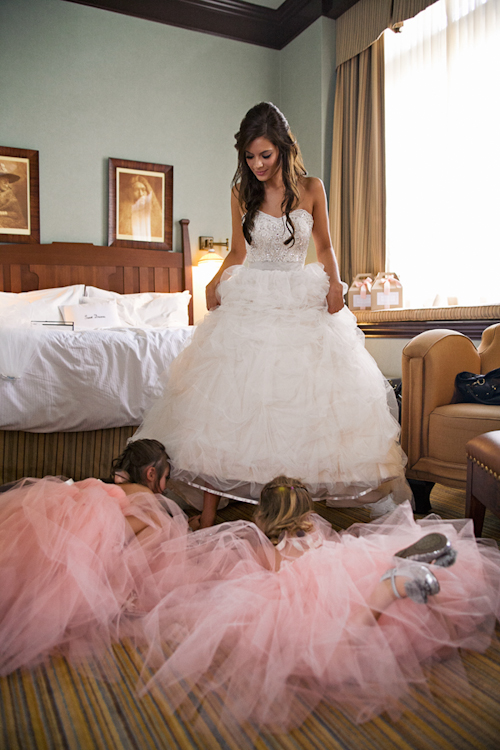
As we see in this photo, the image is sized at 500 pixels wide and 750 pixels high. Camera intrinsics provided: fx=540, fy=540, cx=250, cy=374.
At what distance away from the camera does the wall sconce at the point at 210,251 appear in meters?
4.54

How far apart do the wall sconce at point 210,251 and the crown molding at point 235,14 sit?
1.76 meters

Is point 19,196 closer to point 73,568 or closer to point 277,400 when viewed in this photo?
point 277,400

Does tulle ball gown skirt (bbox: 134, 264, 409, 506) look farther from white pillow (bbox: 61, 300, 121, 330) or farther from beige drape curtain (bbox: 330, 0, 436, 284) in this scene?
beige drape curtain (bbox: 330, 0, 436, 284)

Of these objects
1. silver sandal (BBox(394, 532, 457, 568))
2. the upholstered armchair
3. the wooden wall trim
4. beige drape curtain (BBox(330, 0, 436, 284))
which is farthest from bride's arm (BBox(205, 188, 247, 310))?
beige drape curtain (BBox(330, 0, 436, 284))

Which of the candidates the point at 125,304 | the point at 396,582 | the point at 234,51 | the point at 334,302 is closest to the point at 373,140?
the point at 234,51

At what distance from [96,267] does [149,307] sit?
0.57m

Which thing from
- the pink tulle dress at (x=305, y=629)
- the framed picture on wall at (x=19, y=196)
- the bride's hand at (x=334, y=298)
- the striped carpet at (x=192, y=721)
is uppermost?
the framed picture on wall at (x=19, y=196)

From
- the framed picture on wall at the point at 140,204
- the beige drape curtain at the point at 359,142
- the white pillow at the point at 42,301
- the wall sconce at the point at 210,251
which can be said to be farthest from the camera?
the wall sconce at the point at 210,251

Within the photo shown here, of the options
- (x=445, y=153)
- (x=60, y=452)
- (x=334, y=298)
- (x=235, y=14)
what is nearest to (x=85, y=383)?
(x=60, y=452)

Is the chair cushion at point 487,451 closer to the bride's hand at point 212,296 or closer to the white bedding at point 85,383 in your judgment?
the bride's hand at point 212,296

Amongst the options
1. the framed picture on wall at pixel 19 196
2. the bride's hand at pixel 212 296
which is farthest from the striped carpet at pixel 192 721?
the framed picture on wall at pixel 19 196

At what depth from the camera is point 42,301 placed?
371 cm

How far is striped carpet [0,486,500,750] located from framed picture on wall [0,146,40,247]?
3.59 metres

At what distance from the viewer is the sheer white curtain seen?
3.28 meters
